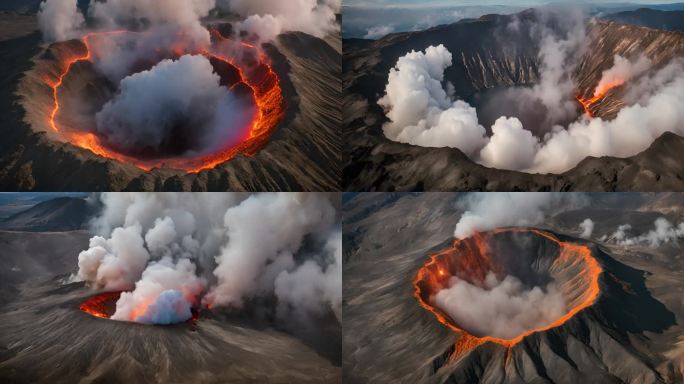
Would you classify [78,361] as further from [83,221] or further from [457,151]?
[457,151]

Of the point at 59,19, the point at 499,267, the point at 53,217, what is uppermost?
the point at 59,19

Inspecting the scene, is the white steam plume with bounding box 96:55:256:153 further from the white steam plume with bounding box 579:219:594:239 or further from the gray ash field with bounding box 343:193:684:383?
the white steam plume with bounding box 579:219:594:239

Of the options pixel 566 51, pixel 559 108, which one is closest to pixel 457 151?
pixel 559 108

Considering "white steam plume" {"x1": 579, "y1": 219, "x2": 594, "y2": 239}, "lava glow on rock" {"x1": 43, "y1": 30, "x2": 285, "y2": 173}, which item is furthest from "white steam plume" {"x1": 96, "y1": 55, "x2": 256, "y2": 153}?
"white steam plume" {"x1": 579, "y1": 219, "x2": 594, "y2": 239}

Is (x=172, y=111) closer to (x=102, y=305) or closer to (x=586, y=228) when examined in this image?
(x=102, y=305)

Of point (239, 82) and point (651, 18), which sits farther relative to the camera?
point (651, 18)

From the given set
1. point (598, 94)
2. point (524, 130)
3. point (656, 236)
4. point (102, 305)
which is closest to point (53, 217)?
point (102, 305)
